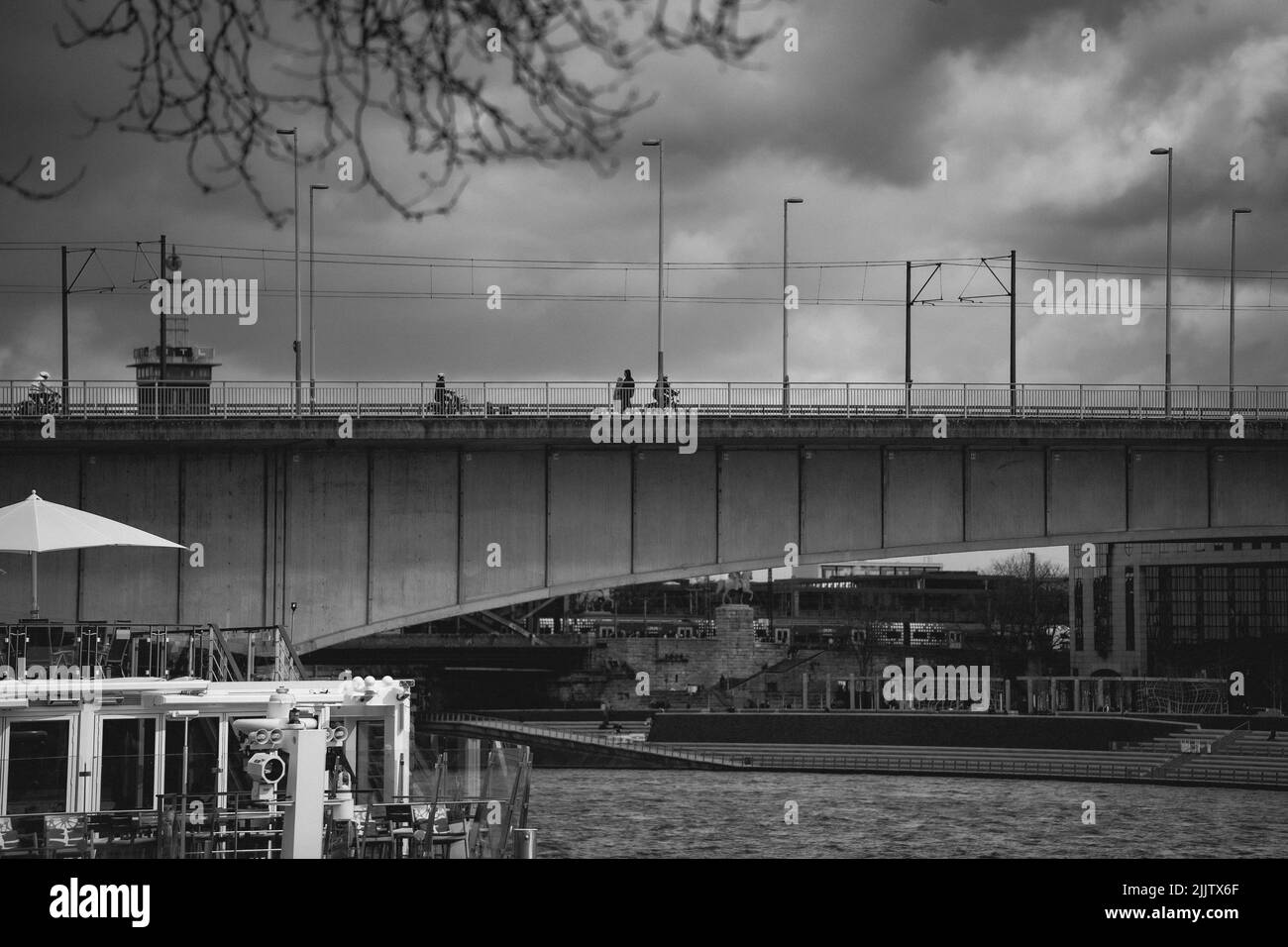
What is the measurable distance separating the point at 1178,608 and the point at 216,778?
9518cm

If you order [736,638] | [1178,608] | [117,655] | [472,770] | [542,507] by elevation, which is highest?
[542,507]

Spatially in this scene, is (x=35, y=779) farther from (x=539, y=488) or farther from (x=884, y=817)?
(x=884, y=817)

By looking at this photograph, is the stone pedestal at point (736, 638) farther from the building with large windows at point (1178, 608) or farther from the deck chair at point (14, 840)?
the deck chair at point (14, 840)

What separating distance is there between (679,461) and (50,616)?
14.3 meters

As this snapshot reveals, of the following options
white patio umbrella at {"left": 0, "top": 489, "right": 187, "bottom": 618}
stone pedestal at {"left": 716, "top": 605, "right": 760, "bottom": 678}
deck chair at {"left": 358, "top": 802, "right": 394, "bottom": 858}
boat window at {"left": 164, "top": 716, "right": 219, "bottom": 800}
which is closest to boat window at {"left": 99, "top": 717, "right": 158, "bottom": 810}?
boat window at {"left": 164, "top": 716, "right": 219, "bottom": 800}

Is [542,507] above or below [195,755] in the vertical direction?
above

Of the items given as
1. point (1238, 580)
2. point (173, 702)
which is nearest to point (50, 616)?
point (173, 702)

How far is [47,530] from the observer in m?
22.8

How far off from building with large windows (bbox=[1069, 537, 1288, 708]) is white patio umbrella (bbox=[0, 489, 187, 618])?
266 ft

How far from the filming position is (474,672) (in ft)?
311

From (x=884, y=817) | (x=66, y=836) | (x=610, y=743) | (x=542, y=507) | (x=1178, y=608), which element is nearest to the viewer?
(x=66, y=836)

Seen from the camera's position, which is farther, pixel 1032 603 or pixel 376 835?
pixel 1032 603

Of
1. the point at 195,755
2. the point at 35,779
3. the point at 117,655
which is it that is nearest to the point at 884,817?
the point at 117,655

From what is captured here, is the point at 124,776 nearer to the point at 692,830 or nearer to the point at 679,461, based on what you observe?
the point at 679,461
